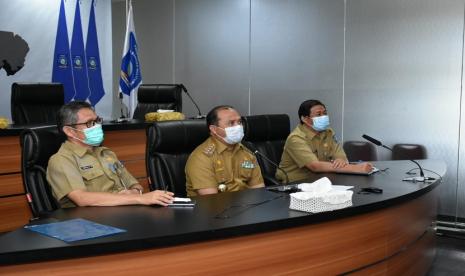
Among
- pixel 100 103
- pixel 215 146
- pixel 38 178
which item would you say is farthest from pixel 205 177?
pixel 100 103

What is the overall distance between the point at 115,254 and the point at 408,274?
A: 74.4 inches

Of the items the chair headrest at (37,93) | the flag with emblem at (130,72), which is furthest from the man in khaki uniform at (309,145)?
the flag with emblem at (130,72)

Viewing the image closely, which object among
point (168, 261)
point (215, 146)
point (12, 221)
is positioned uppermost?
point (215, 146)

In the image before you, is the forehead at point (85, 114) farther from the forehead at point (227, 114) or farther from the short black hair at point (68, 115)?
the forehead at point (227, 114)

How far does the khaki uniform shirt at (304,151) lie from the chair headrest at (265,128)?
0.87 ft

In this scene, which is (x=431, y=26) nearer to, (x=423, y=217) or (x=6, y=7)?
(x=423, y=217)

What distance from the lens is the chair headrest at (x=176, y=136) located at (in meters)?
2.97

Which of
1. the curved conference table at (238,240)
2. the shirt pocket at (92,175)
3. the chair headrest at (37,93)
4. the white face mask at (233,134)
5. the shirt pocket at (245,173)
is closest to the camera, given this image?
the curved conference table at (238,240)

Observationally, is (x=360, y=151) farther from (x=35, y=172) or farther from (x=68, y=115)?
(x=35, y=172)

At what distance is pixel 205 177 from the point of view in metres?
2.90

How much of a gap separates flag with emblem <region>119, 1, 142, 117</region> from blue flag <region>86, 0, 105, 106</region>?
1.48ft

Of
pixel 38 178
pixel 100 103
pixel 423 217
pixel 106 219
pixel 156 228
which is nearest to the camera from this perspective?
pixel 156 228

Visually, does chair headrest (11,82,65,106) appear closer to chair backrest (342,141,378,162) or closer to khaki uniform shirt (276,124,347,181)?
khaki uniform shirt (276,124,347,181)

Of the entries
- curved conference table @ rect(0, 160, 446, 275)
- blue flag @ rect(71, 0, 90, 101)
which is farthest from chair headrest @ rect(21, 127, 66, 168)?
blue flag @ rect(71, 0, 90, 101)
